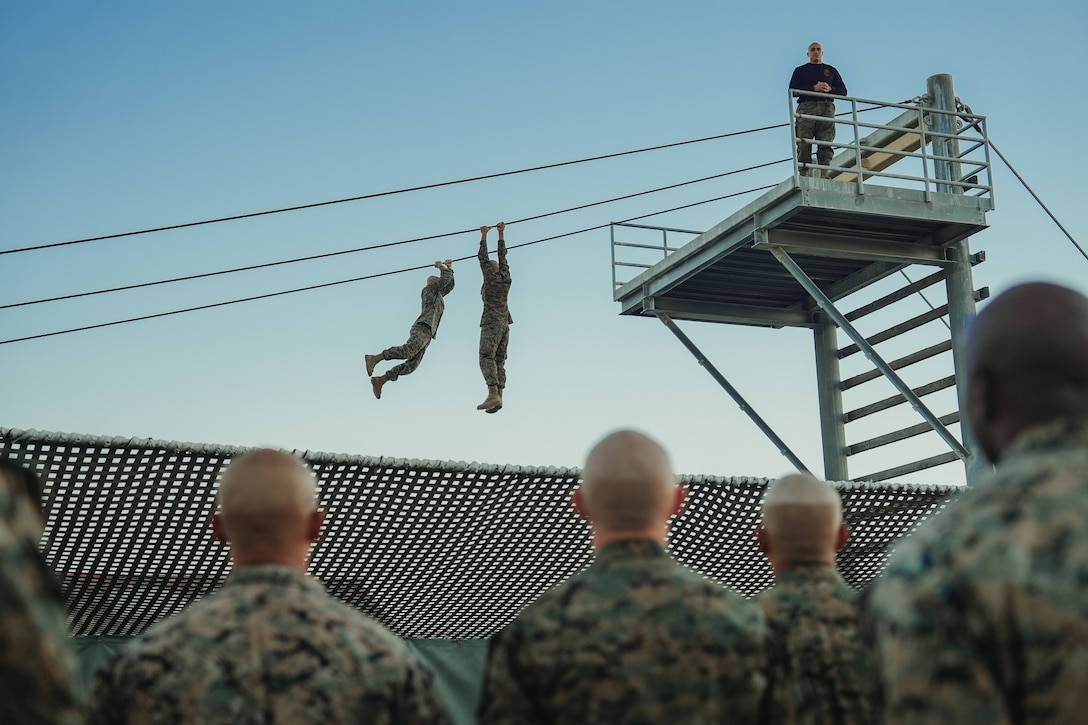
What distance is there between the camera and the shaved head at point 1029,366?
176cm

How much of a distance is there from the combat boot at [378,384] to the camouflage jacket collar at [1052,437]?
1119 cm

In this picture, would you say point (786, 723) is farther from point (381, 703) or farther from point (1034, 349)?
point (1034, 349)

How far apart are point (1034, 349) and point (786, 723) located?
1.12 m

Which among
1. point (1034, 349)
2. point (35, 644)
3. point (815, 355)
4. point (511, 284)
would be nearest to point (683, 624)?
point (1034, 349)

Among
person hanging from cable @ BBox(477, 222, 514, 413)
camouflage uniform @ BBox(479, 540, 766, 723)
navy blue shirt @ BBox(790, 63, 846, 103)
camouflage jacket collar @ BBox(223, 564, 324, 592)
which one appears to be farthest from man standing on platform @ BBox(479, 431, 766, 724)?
navy blue shirt @ BBox(790, 63, 846, 103)

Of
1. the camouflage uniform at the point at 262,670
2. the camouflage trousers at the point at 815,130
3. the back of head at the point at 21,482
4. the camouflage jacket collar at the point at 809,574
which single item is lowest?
the camouflage uniform at the point at 262,670

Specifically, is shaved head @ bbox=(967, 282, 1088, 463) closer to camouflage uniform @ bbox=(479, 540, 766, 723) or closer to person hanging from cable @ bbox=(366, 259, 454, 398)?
camouflage uniform @ bbox=(479, 540, 766, 723)

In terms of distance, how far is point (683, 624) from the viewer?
2.53 meters

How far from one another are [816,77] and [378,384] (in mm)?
5211

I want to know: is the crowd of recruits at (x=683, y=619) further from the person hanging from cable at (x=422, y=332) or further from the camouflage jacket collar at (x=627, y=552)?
the person hanging from cable at (x=422, y=332)

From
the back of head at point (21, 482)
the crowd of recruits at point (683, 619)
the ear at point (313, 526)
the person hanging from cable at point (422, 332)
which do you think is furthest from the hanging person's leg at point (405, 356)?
the back of head at point (21, 482)

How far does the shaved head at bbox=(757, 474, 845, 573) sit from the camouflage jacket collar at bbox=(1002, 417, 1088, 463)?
1.42m

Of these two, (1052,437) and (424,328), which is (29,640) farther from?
(424,328)

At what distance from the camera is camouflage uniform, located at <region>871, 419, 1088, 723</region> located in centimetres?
158
